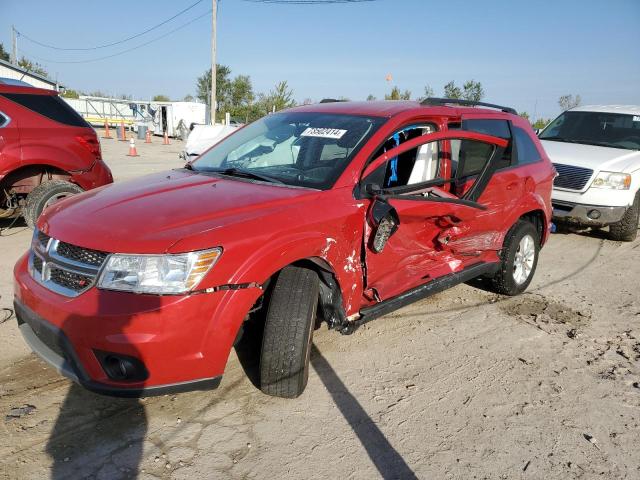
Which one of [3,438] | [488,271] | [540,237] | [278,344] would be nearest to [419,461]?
[278,344]

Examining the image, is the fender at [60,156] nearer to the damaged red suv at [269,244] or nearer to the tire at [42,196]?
the tire at [42,196]

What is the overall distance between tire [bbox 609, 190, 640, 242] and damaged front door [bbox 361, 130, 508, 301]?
156 inches

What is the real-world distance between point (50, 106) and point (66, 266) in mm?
4435

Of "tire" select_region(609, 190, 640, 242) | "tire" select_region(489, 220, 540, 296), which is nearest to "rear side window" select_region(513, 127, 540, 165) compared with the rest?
"tire" select_region(489, 220, 540, 296)

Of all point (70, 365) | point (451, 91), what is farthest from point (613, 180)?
point (451, 91)

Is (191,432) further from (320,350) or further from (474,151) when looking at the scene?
(474,151)

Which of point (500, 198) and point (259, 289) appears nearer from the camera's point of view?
point (259, 289)

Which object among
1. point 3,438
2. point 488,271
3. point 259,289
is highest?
point 259,289

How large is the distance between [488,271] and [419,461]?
2.38 meters

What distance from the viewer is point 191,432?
8.87ft

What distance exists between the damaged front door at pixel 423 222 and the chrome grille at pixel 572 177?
11.2 feet

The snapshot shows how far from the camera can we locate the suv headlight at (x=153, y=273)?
2.40 m

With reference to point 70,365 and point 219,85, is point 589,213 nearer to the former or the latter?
point 70,365

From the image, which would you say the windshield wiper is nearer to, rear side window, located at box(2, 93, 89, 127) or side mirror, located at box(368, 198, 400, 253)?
side mirror, located at box(368, 198, 400, 253)
